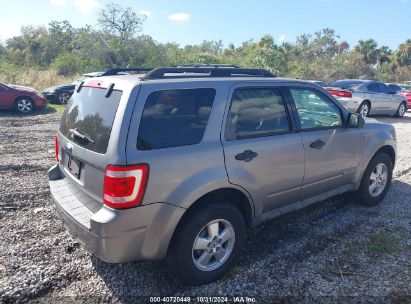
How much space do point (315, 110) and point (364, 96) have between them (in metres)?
9.68

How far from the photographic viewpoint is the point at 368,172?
4617 millimetres

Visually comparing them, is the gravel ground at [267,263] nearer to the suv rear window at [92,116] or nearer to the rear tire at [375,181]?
the rear tire at [375,181]

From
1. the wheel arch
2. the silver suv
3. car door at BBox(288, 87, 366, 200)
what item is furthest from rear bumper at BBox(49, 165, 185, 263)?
the wheel arch

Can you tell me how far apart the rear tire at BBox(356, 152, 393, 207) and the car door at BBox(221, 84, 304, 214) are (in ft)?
4.74

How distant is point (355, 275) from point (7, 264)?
3.28m

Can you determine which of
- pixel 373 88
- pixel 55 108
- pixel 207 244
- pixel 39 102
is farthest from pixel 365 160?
pixel 55 108

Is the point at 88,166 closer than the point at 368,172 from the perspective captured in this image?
Yes

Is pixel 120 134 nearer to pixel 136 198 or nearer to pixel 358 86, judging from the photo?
pixel 136 198

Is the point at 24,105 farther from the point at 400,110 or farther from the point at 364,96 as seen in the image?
the point at 400,110

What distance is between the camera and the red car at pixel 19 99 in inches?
483

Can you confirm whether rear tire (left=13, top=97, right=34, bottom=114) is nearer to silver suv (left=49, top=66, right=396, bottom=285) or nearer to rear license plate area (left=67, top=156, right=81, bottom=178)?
silver suv (left=49, top=66, right=396, bottom=285)

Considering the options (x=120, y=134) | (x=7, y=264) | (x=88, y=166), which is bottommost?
(x=7, y=264)

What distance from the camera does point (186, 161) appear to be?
2691mm

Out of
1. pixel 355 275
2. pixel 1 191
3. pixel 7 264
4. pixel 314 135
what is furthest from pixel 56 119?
pixel 355 275
